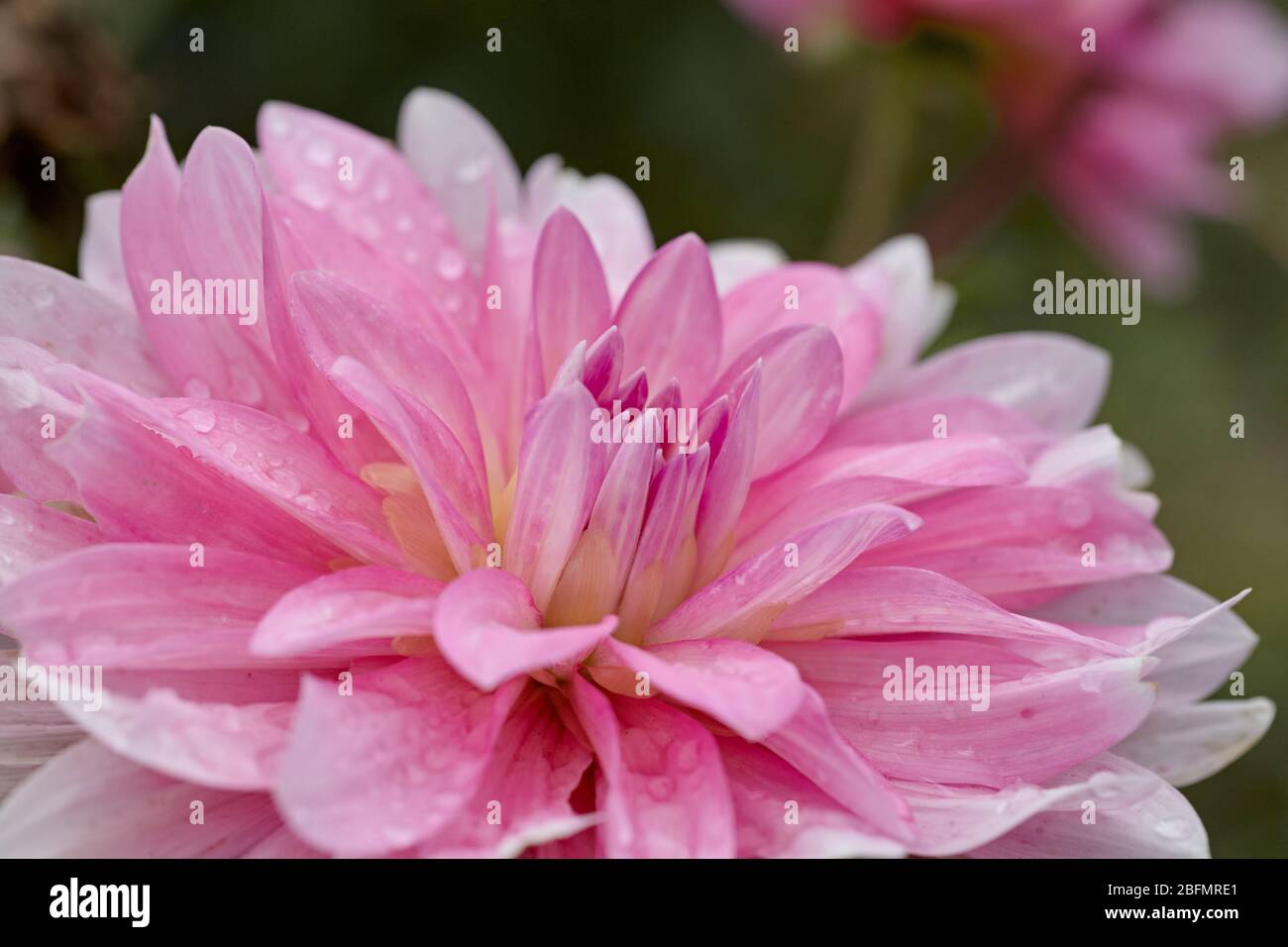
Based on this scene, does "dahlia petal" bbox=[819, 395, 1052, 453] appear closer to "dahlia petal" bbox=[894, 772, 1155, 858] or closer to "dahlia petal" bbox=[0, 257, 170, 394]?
"dahlia petal" bbox=[894, 772, 1155, 858]

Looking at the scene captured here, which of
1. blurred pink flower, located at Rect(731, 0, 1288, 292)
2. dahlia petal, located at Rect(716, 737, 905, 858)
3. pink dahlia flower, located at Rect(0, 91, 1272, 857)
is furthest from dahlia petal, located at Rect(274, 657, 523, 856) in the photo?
blurred pink flower, located at Rect(731, 0, 1288, 292)

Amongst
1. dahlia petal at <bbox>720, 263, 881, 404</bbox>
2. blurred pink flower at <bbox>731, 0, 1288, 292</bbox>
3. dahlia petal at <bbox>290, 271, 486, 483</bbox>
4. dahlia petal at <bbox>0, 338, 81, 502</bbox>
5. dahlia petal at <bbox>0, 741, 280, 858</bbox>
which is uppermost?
blurred pink flower at <bbox>731, 0, 1288, 292</bbox>

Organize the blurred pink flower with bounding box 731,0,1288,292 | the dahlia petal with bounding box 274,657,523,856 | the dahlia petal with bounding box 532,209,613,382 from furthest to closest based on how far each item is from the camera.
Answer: the blurred pink flower with bounding box 731,0,1288,292 < the dahlia petal with bounding box 532,209,613,382 < the dahlia petal with bounding box 274,657,523,856

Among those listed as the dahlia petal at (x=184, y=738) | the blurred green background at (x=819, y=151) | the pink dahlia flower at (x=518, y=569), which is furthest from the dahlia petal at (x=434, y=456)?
the blurred green background at (x=819, y=151)

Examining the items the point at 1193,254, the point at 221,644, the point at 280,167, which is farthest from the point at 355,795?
the point at 1193,254

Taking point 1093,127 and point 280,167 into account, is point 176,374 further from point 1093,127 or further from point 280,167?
point 1093,127

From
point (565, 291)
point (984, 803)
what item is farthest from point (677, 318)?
point (984, 803)

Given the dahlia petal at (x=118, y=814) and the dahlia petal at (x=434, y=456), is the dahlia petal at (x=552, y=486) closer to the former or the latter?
the dahlia petal at (x=434, y=456)
